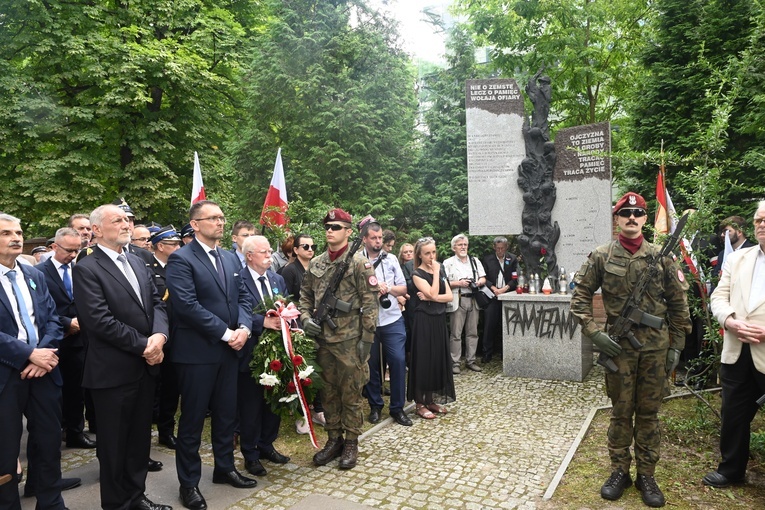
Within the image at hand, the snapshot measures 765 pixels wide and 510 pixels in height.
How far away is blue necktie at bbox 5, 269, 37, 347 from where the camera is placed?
3.89 metres

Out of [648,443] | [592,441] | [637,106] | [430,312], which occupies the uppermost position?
[637,106]

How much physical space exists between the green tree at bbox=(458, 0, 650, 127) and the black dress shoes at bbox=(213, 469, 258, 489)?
1257cm

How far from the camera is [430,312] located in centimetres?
662

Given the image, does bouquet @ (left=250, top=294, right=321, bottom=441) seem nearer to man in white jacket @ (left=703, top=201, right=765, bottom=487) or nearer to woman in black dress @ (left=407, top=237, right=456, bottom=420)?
woman in black dress @ (left=407, top=237, right=456, bottom=420)

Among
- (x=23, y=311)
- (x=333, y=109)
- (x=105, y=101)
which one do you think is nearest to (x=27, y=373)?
(x=23, y=311)

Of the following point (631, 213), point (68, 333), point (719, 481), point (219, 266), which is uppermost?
point (631, 213)

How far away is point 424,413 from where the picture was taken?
6.51m

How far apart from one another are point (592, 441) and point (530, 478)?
4.11 feet

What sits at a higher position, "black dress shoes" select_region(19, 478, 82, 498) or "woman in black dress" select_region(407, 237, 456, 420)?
"woman in black dress" select_region(407, 237, 456, 420)

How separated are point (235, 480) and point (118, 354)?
1.51m

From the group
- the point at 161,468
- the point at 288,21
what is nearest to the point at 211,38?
the point at 288,21

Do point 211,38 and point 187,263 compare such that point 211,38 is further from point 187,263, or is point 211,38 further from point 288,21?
point 187,263

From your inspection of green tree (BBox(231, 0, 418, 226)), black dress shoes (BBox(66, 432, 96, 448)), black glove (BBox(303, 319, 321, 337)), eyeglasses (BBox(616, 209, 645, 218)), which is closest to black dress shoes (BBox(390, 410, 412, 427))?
black glove (BBox(303, 319, 321, 337))

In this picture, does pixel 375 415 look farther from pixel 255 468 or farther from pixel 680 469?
pixel 680 469
